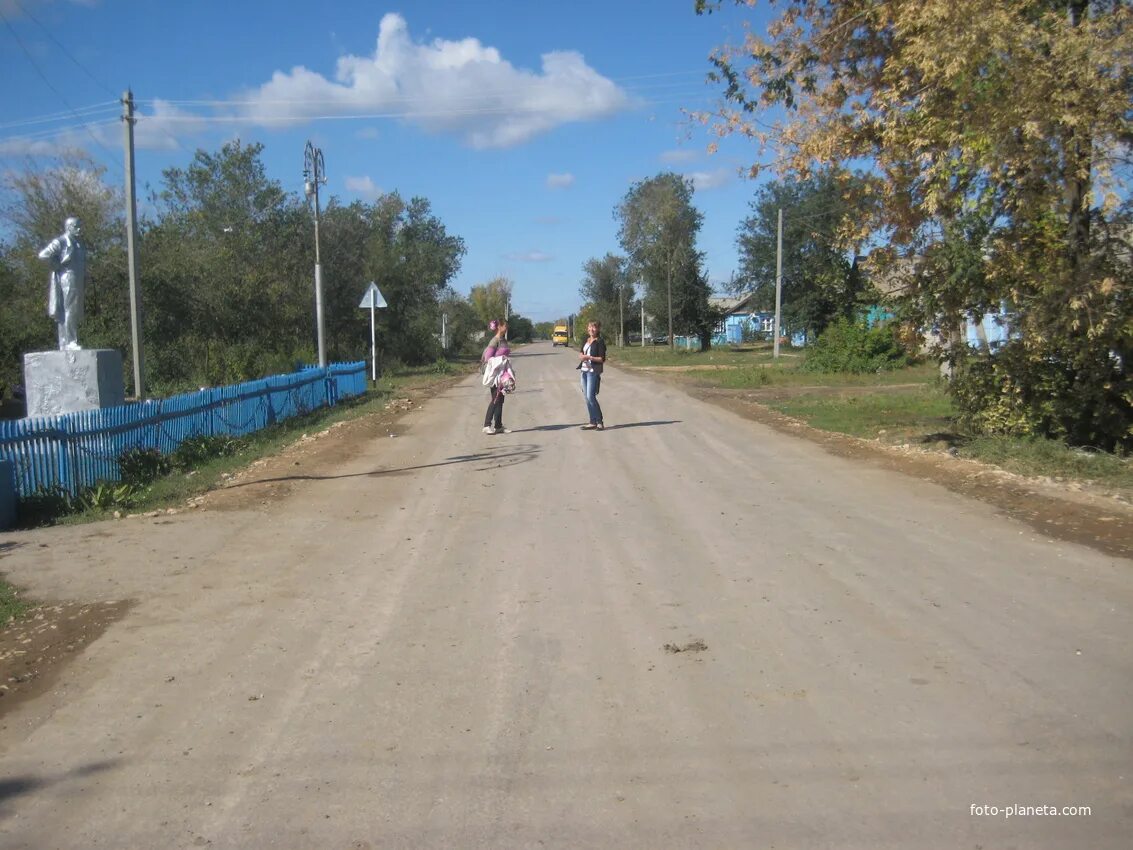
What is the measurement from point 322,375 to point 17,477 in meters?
12.5

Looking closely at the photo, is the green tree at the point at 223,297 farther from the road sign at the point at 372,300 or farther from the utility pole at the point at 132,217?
the utility pole at the point at 132,217

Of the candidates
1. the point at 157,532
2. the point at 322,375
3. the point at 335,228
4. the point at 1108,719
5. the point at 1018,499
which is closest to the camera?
the point at 1108,719

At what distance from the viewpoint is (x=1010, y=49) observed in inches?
395

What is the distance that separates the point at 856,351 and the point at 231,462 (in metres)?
24.7

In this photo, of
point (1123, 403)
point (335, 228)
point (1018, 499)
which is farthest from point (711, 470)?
point (335, 228)

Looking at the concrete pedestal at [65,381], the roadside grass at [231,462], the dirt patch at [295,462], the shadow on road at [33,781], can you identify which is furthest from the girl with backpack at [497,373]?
the shadow on road at [33,781]

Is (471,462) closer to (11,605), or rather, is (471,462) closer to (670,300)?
(11,605)

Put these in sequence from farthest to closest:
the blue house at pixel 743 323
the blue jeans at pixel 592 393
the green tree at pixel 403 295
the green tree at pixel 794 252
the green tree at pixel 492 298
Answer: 1. the green tree at pixel 492 298
2. the blue house at pixel 743 323
3. the green tree at pixel 794 252
4. the green tree at pixel 403 295
5. the blue jeans at pixel 592 393

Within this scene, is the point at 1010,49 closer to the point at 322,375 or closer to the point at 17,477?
the point at 17,477

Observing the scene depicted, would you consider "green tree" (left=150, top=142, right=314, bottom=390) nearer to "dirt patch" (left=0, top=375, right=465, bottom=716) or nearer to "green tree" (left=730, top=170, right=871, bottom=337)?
"dirt patch" (left=0, top=375, right=465, bottom=716)

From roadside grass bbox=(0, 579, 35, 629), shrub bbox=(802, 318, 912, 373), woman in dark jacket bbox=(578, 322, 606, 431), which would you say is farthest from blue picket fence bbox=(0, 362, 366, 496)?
shrub bbox=(802, 318, 912, 373)

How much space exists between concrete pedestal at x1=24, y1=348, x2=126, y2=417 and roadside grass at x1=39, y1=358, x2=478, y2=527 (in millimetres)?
1402

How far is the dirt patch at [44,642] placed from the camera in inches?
200

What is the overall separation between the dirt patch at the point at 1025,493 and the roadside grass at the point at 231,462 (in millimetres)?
8309
